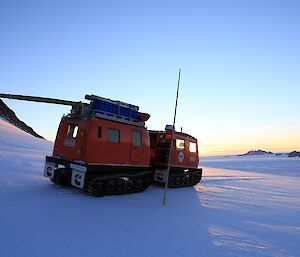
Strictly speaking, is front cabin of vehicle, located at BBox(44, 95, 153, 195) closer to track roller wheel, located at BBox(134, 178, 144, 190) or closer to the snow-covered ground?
track roller wheel, located at BBox(134, 178, 144, 190)

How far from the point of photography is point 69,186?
12.1m

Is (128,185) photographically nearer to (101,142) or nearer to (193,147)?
(101,142)

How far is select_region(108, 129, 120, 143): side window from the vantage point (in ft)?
38.2

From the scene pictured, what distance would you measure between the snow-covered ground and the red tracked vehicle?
0.57 metres

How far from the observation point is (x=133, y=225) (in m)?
7.66

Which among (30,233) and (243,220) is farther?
(243,220)

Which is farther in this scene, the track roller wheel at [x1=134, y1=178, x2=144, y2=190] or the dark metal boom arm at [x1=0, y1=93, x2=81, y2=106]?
the track roller wheel at [x1=134, y1=178, x2=144, y2=190]

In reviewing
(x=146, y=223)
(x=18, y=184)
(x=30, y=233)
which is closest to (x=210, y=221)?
(x=146, y=223)

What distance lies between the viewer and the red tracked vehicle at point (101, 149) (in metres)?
10.9

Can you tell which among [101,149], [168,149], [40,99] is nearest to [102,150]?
[101,149]

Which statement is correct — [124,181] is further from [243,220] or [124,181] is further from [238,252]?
[238,252]

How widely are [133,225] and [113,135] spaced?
4806mm

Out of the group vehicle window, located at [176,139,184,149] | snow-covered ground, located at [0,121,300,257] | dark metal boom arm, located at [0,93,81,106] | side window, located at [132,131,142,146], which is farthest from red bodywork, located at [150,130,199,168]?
dark metal boom arm, located at [0,93,81,106]

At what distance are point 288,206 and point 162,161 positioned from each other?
239 inches
